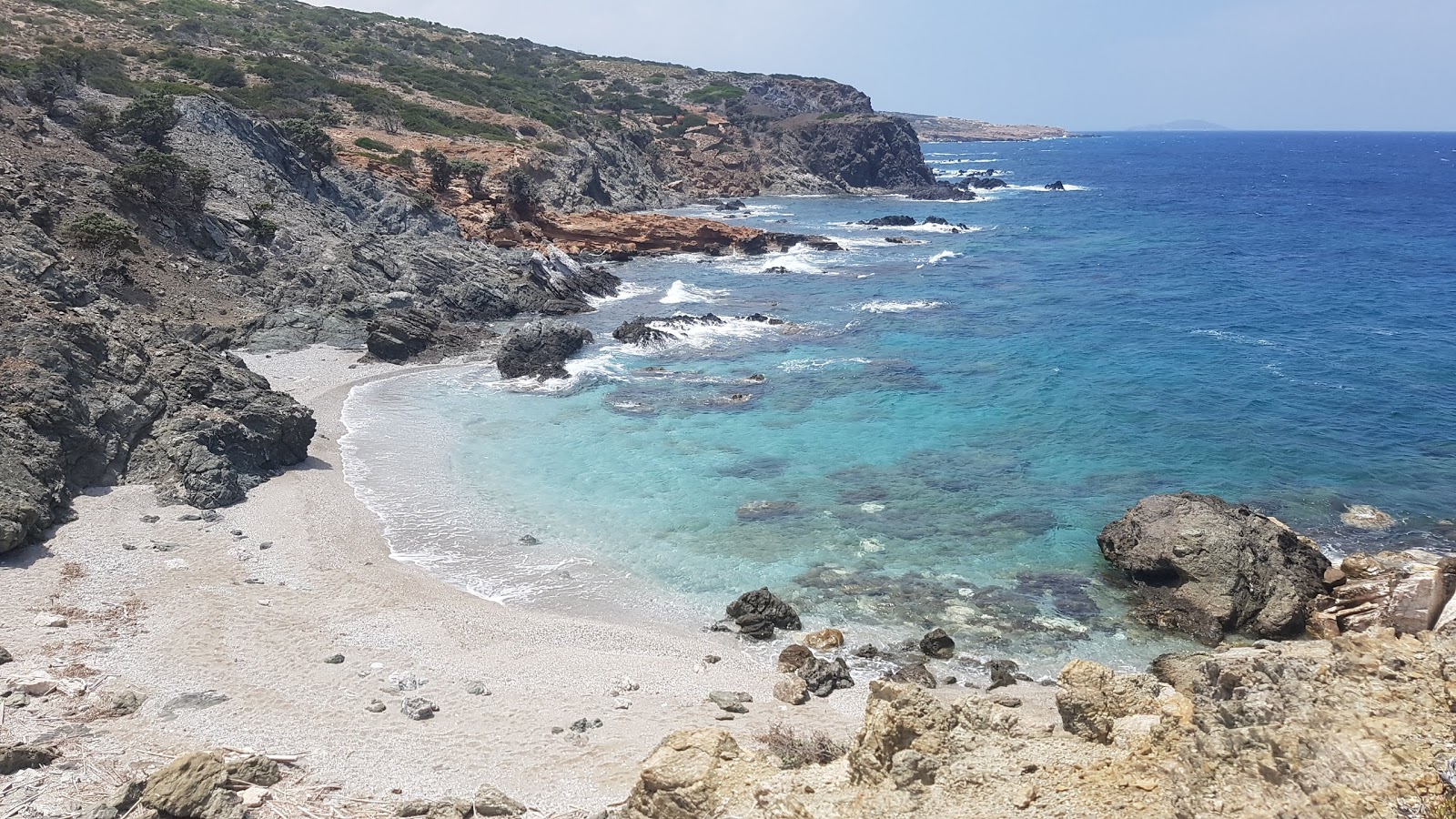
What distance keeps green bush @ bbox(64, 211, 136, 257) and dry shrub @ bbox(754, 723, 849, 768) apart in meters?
33.6

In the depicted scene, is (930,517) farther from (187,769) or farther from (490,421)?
(187,769)

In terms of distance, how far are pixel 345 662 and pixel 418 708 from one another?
96.6 inches

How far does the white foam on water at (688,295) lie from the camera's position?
51.6 meters

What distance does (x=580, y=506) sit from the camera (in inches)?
949

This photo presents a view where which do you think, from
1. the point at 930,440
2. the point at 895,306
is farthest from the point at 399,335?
the point at 895,306

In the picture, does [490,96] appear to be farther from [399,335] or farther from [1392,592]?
[1392,592]

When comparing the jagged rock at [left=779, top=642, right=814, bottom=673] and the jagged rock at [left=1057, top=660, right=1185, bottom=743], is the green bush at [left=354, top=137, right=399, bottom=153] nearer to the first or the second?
the jagged rock at [left=779, top=642, right=814, bottom=673]

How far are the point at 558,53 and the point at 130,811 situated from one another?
16563 centimetres

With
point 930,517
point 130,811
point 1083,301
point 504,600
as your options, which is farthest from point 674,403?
point 1083,301

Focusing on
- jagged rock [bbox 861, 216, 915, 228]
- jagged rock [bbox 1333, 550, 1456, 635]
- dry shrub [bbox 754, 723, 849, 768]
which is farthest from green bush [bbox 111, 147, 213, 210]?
jagged rock [bbox 861, 216, 915, 228]

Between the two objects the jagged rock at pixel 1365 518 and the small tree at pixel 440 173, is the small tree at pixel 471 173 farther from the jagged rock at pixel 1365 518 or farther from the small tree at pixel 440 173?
the jagged rock at pixel 1365 518

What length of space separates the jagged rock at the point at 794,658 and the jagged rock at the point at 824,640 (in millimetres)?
587

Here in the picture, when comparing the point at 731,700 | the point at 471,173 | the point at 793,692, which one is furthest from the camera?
the point at 471,173

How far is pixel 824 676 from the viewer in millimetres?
16062
